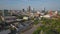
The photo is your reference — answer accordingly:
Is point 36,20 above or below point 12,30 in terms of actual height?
above

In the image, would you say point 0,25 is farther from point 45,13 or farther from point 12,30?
point 45,13

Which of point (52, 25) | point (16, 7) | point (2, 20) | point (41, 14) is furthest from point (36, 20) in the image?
point (2, 20)

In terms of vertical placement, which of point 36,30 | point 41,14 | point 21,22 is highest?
point 41,14

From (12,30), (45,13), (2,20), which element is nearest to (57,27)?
(45,13)

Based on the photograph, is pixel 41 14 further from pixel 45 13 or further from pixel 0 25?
pixel 0 25

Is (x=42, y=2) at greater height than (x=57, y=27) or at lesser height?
greater

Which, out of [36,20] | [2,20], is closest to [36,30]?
[36,20]

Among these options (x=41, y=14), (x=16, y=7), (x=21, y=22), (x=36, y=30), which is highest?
(x=16, y=7)

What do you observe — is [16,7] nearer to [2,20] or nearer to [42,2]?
[2,20]
